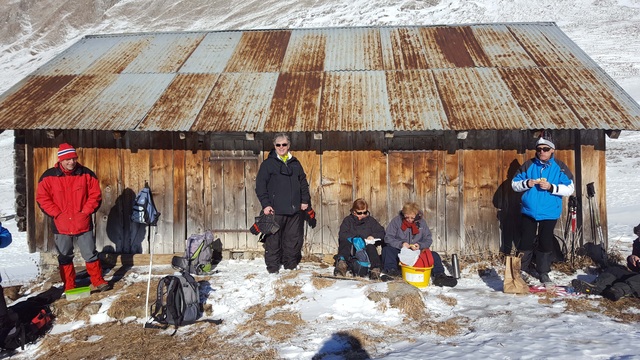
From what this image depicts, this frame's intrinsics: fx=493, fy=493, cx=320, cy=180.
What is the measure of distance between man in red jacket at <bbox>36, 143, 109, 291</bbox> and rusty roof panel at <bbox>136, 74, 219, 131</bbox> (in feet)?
3.93

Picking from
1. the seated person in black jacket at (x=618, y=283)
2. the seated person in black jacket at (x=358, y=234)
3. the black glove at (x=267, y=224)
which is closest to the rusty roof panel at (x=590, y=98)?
the seated person in black jacket at (x=618, y=283)

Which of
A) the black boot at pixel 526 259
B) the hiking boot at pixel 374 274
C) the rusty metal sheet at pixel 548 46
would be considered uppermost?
the rusty metal sheet at pixel 548 46

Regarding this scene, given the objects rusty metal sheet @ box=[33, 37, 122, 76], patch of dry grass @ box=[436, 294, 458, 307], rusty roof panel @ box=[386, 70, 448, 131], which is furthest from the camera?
rusty metal sheet @ box=[33, 37, 122, 76]

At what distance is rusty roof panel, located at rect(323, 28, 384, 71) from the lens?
329 inches

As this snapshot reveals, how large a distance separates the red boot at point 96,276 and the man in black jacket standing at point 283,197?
7.17 feet

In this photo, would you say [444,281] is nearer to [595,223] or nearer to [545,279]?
[545,279]

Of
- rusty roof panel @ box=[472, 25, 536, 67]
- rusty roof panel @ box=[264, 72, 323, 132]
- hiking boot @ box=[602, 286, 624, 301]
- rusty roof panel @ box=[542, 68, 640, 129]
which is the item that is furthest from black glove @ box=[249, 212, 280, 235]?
rusty roof panel @ box=[472, 25, 536, 67]

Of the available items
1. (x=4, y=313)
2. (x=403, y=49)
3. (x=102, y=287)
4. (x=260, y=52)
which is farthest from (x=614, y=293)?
(x=260, y=52)

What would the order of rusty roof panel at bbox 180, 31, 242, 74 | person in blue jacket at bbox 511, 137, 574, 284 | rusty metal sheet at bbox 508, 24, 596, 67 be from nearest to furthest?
person in blue jacket at bbox 511, 137, 574, 284
rusty metal sheet at bbox 508, 24, 596, 67
rusty roof panel at bbox 180, 31, 242, 74

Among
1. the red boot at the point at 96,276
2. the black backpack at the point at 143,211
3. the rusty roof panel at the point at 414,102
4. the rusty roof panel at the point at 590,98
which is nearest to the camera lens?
the red boot at the point at 96,276

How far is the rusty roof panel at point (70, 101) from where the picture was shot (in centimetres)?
723

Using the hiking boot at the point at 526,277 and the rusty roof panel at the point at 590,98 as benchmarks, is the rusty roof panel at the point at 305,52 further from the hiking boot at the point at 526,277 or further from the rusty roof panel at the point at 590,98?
the hiking boot at the point at 526,277

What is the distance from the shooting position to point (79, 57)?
9336 mm

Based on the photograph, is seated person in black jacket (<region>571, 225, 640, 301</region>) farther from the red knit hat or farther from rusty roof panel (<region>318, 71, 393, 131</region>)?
the red knit hat
